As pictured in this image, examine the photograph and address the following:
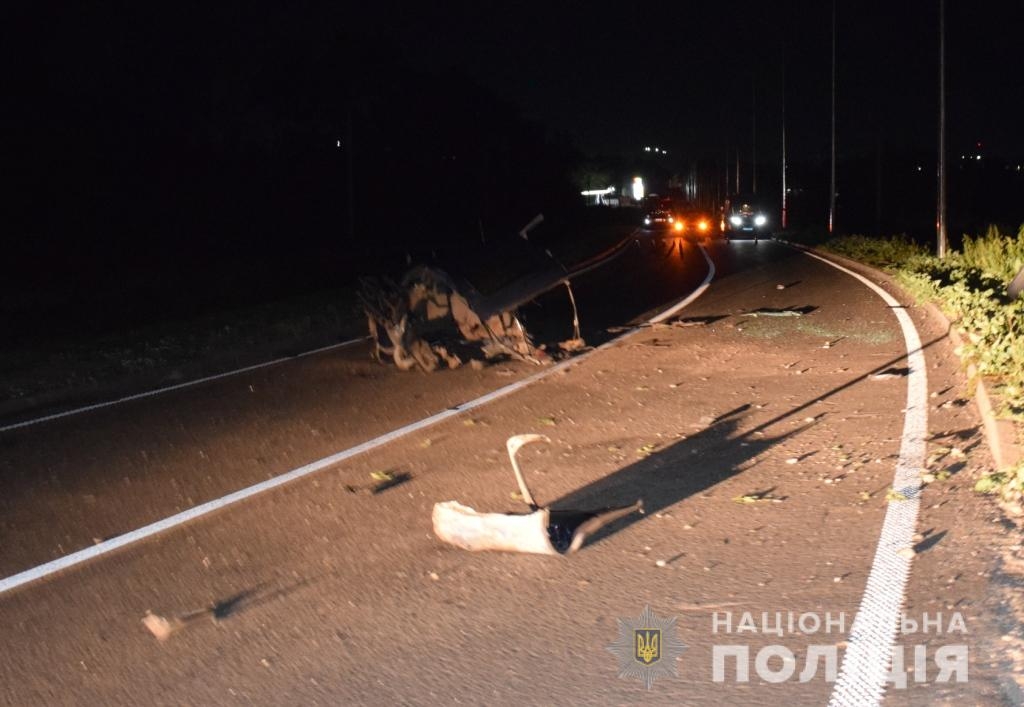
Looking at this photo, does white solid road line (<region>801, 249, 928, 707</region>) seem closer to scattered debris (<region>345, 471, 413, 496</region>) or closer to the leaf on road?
the leaf on road

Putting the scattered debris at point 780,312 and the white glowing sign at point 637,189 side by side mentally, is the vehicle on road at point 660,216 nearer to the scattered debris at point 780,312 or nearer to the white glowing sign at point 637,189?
the scattered debris at point 780,312

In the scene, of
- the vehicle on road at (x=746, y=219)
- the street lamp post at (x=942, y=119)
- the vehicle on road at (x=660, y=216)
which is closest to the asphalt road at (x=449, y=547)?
the street lamp post at (x=942, y=119)

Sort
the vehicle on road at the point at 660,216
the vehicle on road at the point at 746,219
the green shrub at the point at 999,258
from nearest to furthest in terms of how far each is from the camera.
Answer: the green shrub at the point at 999,258
the vehicle on road at the point at 746,219
the vehicle on road at the point at 660,216

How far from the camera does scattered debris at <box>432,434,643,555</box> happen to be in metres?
6.57

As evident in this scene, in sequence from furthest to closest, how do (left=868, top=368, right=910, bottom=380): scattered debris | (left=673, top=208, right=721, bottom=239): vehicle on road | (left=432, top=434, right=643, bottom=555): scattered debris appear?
1. (left=673, top=208, right=721, bottom=239): vehicle on road
2. (left=868, top=368, right=910, bottom=380): scattered debris
3. (left=432, top=434, right=643, bottom=555): scattered debris

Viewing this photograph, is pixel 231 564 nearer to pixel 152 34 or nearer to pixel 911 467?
pixel 911 467

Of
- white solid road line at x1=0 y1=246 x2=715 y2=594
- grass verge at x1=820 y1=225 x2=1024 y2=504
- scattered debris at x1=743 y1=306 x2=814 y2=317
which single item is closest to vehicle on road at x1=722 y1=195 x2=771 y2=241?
grass verge at x1=820 y1=225 x2=1024 y2=504

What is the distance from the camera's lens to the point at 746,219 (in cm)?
5531

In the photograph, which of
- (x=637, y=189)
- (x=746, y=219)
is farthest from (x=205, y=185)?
(x=637, y=189)

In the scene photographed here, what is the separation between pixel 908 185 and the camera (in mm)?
107062

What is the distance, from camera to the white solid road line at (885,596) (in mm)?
4816

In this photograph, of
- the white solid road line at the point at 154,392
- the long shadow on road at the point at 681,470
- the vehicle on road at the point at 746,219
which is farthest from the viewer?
the vehicle on road at the point at 746,219

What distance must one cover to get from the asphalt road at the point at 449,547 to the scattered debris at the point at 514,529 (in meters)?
0.11

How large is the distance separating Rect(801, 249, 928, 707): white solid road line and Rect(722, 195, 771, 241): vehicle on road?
46555 millimetres
